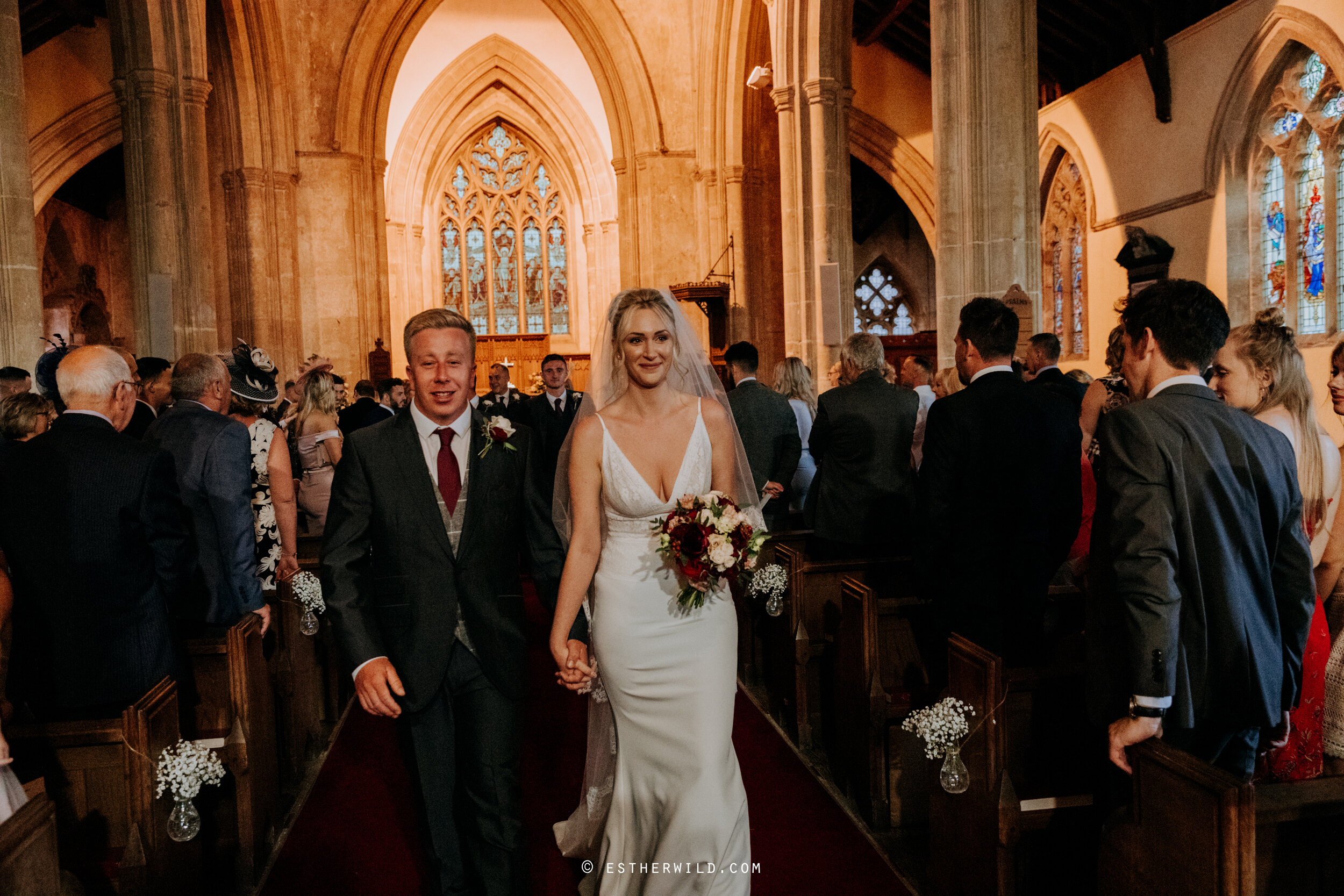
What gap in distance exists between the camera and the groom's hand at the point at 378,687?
2395mm

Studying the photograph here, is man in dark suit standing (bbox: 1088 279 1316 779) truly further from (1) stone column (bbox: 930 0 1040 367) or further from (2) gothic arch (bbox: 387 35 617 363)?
(2) gothic arch (bbox: 387 35 617 363)

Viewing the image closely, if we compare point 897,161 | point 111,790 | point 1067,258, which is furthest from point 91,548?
point 897,161

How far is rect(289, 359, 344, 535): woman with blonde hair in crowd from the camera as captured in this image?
5.72 m

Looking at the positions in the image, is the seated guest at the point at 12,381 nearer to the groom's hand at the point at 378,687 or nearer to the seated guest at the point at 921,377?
the groom's hand at the point at 378,687

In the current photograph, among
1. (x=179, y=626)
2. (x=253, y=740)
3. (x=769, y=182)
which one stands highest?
(x=769, y=182)

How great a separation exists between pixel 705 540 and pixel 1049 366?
3.25 meters

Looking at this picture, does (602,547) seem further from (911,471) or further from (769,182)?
(769,182)

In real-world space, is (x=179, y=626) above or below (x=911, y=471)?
below

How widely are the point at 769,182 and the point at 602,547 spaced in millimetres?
13958

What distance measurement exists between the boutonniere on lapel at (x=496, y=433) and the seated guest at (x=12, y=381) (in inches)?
157

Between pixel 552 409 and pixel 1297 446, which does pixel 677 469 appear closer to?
pixel 1297 446

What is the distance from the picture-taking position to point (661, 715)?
8.87 ft

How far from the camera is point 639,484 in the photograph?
8.82 feet

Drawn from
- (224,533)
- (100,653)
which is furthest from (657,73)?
(100,653)
